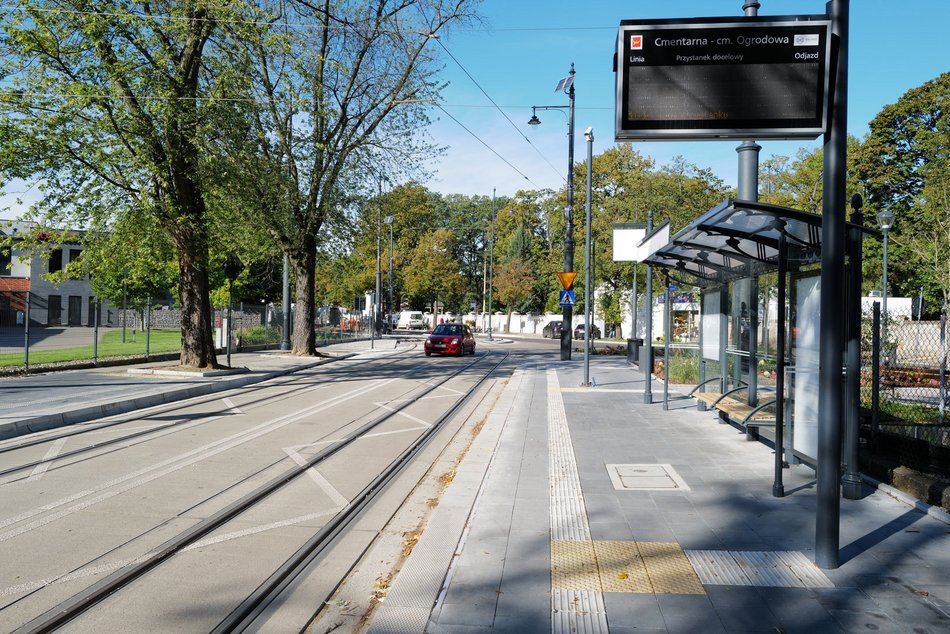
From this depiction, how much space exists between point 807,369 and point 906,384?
829 centimetres

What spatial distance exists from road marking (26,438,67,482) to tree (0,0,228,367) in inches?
328

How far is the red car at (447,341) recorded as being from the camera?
3197 centimetres

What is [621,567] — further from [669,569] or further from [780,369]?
[780,369]

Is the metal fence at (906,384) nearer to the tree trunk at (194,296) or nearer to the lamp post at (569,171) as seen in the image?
the lamp post at (569,171)

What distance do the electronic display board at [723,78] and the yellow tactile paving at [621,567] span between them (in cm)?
319

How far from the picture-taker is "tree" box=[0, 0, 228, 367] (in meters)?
15.4

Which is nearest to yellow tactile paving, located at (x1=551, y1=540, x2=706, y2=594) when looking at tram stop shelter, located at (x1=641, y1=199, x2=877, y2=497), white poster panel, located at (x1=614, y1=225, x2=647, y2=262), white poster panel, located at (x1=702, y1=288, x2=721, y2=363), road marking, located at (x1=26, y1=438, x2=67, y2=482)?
tram stop shelter, located at (x1=641, y1=199, x2=877, y2=497)

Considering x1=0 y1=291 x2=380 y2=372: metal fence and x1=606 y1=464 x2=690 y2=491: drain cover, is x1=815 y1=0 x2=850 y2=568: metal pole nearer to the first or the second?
x1=606 y1=464 x2=690 y2=491: drain cover

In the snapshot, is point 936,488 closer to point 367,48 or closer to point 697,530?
point 697,530

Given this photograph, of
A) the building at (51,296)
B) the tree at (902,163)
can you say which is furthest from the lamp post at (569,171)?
the building at (51,296)

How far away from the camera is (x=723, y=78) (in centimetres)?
532

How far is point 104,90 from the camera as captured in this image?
1603 cm

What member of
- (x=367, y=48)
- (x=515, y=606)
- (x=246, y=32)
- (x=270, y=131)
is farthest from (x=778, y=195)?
(x=515, y=606)

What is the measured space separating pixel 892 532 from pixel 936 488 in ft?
3.29
